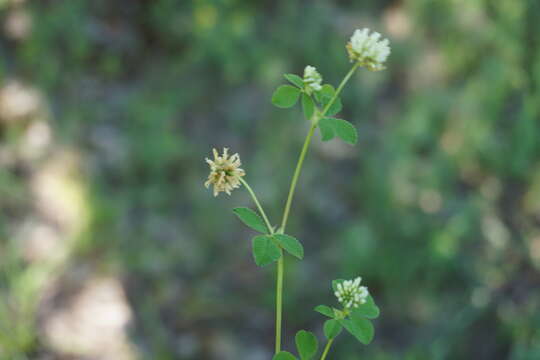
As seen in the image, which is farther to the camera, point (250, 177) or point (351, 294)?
point (250, 177)

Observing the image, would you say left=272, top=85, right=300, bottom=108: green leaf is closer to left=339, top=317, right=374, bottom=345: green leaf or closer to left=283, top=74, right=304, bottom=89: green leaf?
left=283, top=74, right=304, bottom=89: green leaf

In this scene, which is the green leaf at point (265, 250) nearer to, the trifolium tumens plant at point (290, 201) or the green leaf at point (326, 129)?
the trifolium tumens plant at point (290, 201)

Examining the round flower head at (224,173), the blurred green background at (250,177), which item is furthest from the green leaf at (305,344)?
the blurred green background at (250,177)

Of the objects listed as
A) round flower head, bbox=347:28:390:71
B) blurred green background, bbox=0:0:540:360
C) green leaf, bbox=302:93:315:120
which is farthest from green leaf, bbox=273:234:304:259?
blurred green background, bbox=0:0:540:360

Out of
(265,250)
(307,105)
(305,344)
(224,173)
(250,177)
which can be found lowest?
(305,344)

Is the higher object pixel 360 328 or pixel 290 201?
pixel 290 201

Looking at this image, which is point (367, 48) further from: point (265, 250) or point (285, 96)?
point (265, 250)

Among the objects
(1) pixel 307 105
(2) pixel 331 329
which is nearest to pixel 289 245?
(2) pixel 331 329
